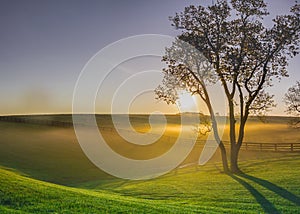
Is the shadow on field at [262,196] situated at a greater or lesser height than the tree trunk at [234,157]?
lesser

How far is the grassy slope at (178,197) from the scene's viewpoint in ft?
41.0

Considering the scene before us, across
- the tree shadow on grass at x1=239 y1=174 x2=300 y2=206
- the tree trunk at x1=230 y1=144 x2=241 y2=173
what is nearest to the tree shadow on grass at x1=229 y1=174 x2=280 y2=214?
the tree shadow on grass at x1=239 y1=174 x2=300 y2=206

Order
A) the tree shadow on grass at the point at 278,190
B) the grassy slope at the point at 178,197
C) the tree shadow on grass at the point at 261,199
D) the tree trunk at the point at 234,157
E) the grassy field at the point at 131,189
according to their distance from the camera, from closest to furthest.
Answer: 1. the grassy slope at the point at 178,197
2. the grassy field at the point at 131,189
3. the tree shadow on grass at the point at 261,199
4. the tree shadow on grass at the point at 278,190
5. the tree trunk at the point at 234,157

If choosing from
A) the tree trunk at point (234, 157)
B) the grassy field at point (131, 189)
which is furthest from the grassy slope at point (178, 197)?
the tree trunk at point (234, 157)

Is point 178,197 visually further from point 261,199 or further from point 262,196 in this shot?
A: point 262,196

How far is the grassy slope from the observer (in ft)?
41.0

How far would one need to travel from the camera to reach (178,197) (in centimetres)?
1745

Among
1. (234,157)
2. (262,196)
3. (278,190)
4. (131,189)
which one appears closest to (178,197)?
(262,196)

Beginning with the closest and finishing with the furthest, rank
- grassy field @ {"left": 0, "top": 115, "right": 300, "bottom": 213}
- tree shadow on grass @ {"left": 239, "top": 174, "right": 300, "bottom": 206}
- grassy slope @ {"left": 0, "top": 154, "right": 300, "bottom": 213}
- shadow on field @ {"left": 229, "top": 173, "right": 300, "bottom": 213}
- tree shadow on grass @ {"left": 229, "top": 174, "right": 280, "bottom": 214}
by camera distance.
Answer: grassy slope @ {"left": 0, "top": 154, "right": 300, "bottom": 213} < grassy field @ {"left": 0, "top": 115, "right": 300, "bottom": 213} < tree shadow on grass @ {"left": 229, "top": 174, "right": 280, "bottom": 214} < shadow on field @ {"left": 229, "top": 173, "right": 300, "bottom": 213} < tree shadow on grass @ {"left": 239, "top": 174, "right": 300, "bottom": 206}

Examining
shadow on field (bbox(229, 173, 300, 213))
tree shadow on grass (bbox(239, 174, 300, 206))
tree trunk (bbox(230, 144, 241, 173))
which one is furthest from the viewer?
→ tree trunk (bbox(230, 144, 241, 173))

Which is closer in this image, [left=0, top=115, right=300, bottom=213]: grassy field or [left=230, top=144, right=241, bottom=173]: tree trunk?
[left=0, top=115, right=300, bottom=213]: grassy field

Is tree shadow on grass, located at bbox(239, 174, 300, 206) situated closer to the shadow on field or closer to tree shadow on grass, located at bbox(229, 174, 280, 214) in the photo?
the shadow on field

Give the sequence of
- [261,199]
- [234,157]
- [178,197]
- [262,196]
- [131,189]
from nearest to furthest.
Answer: [261,199]
[262,196]
[178,197]
[131,189]
[234,157]

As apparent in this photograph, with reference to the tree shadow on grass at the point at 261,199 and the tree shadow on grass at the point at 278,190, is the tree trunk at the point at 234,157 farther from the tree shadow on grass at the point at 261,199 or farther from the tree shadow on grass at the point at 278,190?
the tree shadow on grass at the point at 261,199
